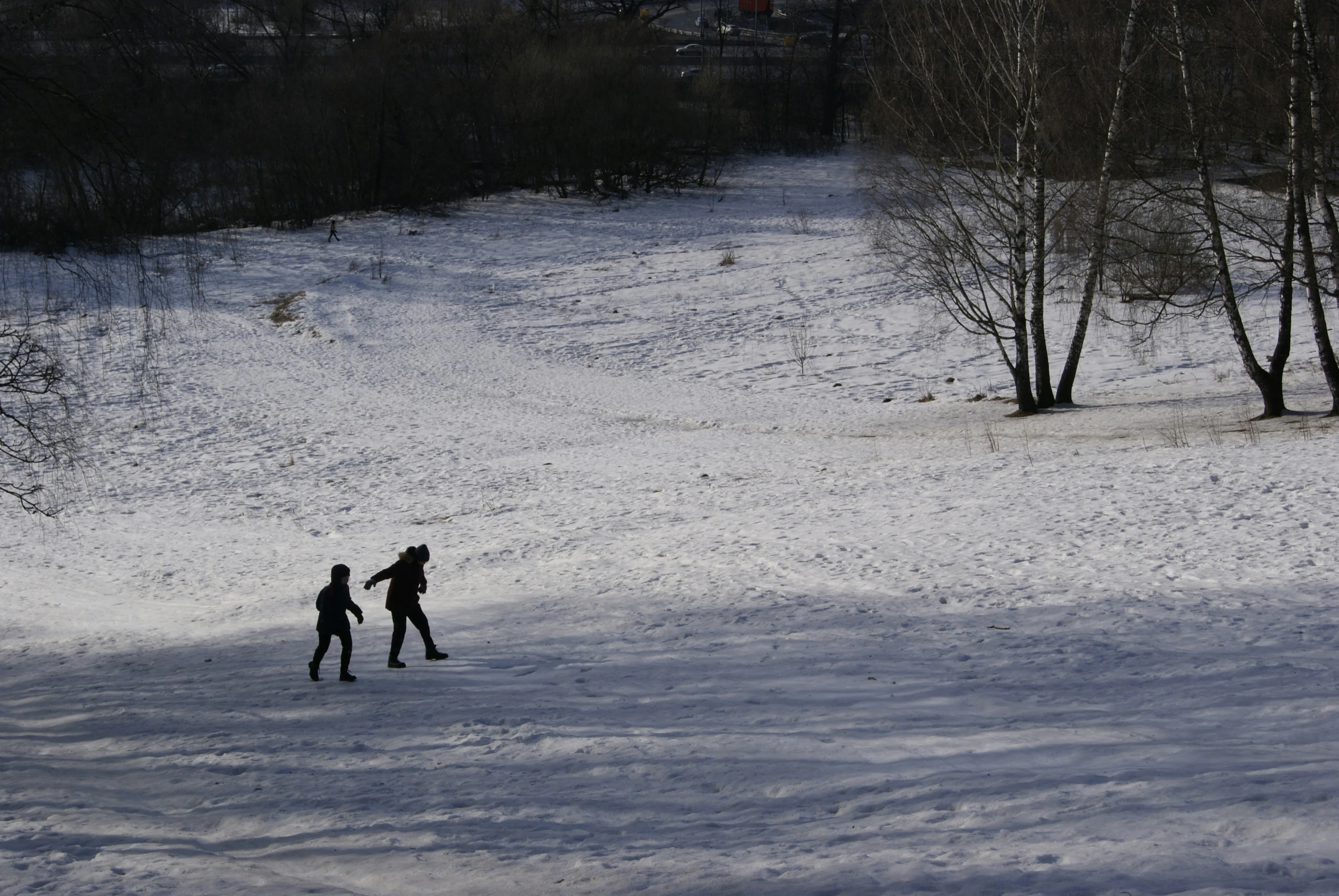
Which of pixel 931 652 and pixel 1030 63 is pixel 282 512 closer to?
pixel 931 652

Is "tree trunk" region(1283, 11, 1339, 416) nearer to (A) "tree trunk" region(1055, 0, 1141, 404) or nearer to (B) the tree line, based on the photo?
(B) the tree line

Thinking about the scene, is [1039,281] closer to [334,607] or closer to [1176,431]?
[1176,431]

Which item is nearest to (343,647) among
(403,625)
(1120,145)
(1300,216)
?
(403,625)

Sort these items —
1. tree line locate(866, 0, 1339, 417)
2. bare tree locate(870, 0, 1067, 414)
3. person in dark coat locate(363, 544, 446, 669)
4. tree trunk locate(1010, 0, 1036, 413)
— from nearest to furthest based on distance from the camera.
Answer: person in dark coat locate(363, 544, 446, 669) → tree line locate(866, 0, 1339, 417) → tree trunk locate(1010, 0, 1036, 413) → bare tree locate(870, 0, 1067, 414)

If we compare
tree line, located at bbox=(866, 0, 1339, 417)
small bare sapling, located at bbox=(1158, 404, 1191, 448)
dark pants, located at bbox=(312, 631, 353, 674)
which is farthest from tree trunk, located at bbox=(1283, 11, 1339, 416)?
dark pants, located at bbox=(312, 631, 353, 674)

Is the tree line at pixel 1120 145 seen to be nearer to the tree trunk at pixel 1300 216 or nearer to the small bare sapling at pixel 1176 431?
the tree trunk at pixel 1300 216

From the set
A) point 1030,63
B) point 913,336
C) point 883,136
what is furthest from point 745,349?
point 1030,63

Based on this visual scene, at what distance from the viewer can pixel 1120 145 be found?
49.4 feet

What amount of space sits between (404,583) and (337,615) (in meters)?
0.64

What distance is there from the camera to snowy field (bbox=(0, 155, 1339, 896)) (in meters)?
5.77

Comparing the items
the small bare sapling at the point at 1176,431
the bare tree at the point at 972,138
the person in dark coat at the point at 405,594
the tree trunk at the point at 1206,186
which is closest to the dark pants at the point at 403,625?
the person in dark coat at the point at 405,594

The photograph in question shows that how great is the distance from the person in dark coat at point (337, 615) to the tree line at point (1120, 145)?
11.8 metres

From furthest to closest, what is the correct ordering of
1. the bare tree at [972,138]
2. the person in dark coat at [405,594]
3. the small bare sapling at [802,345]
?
the small bare sapling at [802,345]
the bare tree at [972,138]
the person in dark coat at [405,594]

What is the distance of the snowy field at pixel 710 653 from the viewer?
577cm
